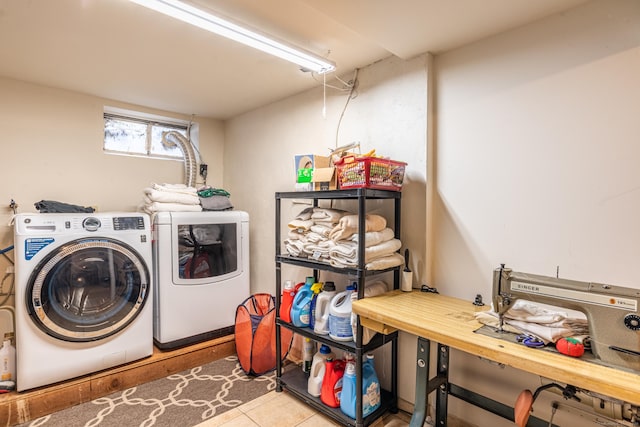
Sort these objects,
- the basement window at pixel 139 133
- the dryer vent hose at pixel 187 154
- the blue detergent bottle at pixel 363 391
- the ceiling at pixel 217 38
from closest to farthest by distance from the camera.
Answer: the ceiling at pixel 217 38 → the blue detergent bottle at pixel 363 391 → the basement window at pixel 139 133 → the dryer vent hose at pixel 187 154

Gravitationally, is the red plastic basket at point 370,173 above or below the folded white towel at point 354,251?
above

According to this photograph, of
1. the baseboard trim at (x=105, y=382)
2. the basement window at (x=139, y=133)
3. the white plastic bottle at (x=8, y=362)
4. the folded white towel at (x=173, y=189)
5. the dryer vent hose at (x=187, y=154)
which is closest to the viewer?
the baseboard trim at (x=105, y=382)

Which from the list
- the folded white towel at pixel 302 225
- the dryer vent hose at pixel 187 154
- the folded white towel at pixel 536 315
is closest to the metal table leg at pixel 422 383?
the folded white towel at pixel 536 315

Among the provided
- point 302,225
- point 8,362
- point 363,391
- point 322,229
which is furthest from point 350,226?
point 8,362

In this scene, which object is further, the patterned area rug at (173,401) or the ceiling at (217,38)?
the patterned area rug at (173,401)

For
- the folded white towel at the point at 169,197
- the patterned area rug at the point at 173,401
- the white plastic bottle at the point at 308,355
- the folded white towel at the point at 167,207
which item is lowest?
the patterned area rug at the point at 173,401

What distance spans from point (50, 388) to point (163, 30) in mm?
2326

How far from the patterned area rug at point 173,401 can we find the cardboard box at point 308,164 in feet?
5.07

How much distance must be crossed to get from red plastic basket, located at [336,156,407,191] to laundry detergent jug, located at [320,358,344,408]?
114 cm

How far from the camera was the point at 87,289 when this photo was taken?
2.33 m

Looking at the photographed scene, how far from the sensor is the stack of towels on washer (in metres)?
1.92

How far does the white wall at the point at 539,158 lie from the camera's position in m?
1.43

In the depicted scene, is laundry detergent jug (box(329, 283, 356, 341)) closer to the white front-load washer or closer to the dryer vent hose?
the white front-load washer

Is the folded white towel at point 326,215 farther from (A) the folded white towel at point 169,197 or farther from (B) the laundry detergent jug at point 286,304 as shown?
(A) the folded white towel at point 169,197
